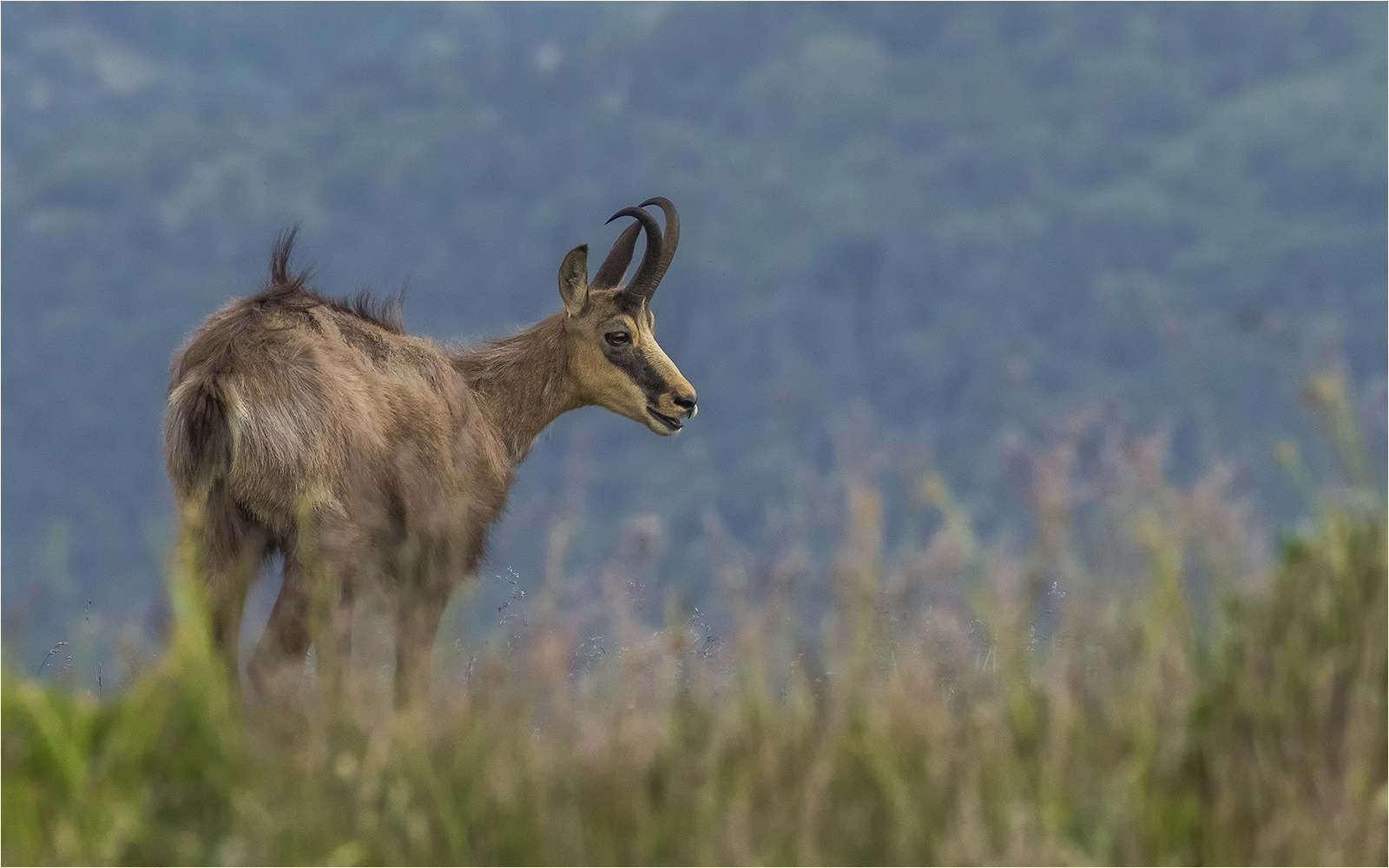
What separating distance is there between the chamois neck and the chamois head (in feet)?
0.33

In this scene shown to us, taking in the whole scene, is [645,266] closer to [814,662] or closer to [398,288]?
[398,288]

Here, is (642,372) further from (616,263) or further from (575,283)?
(616,263)

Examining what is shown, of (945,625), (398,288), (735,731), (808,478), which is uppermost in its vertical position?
(398,288)

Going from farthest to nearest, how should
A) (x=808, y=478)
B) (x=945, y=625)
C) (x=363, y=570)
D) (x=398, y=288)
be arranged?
(x=398, y=288) < (x=363, y=570) < (x=808, y=478) < (x=945, y=625)

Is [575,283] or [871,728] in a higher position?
[575,283]

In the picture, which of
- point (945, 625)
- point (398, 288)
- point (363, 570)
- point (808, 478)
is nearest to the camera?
point (945, 625)

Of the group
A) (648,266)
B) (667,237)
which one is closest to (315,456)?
(648,266)

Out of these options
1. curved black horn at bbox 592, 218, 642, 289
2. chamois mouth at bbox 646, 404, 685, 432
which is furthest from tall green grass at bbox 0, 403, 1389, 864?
curved black horn at bbox 592, 218, 642, 289

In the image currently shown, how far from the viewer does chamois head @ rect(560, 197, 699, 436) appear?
1112 cm

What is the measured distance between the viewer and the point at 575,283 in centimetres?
1134

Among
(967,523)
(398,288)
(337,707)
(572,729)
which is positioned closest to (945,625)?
(967,523)

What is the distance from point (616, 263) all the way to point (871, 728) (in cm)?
713

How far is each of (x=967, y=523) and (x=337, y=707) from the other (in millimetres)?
1867

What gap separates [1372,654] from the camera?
194 inches
